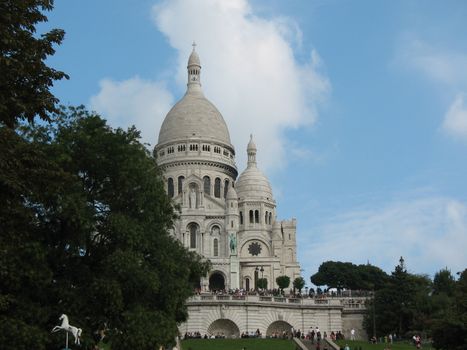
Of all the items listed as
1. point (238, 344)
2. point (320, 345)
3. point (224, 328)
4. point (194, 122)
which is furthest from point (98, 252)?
point (194, 122)

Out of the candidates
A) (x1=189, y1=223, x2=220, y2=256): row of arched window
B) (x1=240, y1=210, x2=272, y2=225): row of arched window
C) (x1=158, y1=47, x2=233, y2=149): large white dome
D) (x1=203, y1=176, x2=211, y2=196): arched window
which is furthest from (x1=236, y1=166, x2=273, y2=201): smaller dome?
(x1=158, y1=47, x2=233, y2=149): large white dome

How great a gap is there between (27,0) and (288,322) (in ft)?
163

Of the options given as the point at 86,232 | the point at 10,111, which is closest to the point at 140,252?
the point at 86,232

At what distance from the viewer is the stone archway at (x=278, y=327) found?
214 ft

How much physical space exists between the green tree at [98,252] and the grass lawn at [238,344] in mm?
14520

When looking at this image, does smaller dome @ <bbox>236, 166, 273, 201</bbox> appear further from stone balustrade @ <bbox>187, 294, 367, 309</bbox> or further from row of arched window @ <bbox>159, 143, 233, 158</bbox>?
stone balustrade @ <bbox>187, 294, 367, 309</bbox>

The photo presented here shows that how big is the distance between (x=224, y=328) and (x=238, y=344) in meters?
12.8

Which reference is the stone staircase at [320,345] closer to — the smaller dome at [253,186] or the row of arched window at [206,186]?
the smaller dome at [253,186]

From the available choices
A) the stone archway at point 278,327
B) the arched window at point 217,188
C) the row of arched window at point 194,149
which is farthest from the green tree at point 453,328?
the row of arched window at point 194,149

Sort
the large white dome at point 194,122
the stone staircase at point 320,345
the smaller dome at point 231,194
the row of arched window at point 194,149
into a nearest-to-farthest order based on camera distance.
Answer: the stone staircase at point 320,345 → the smaller dome at point 231,194 → the row of arched window at point 194,149 → the large white dome at point 194,122

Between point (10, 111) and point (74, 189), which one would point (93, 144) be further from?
point (10, 111)

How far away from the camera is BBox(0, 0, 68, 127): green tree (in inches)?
784

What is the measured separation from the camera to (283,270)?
3925 inches

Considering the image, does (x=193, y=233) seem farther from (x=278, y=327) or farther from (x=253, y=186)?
(x=278, y=327)
